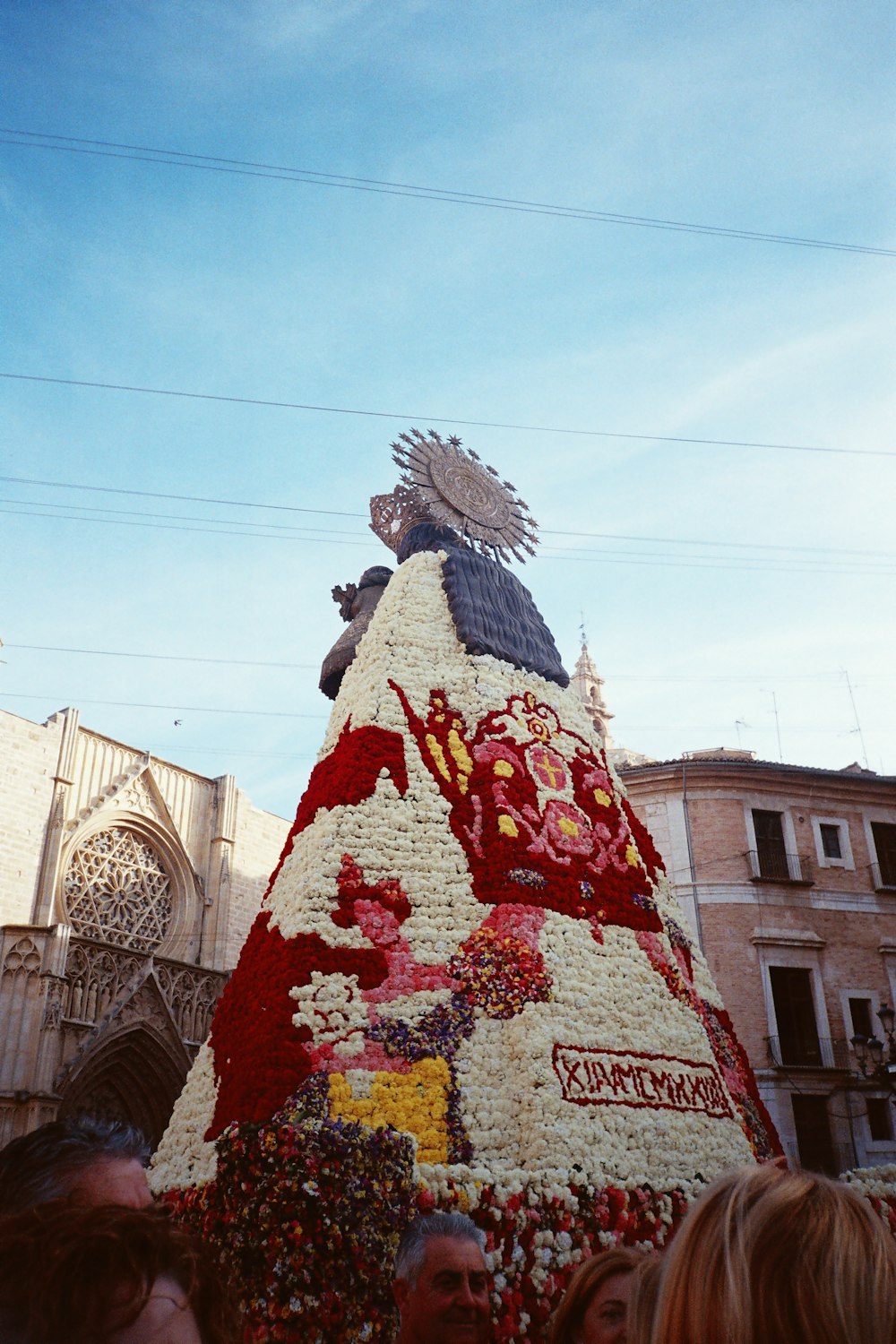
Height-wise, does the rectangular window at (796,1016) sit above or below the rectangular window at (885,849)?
below

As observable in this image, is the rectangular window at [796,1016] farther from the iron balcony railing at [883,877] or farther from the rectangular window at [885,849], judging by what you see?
the rectangular window at [885,849]

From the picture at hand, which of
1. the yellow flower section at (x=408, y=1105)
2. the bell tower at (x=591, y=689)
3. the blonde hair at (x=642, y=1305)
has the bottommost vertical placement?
the blonde hair at (x=642, y=1305)

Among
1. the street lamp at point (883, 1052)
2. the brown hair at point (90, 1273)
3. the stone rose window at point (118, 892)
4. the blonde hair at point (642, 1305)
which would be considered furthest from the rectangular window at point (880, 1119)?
the brown hair at point (90, 1273)

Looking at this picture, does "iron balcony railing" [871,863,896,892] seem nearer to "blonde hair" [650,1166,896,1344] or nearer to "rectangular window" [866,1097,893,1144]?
"rectangular window" [866,1097,893,1144]

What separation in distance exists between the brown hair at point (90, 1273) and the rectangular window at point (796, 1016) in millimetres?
15248

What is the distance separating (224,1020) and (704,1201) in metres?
5.79

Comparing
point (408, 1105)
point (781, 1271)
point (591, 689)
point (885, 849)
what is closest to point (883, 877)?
point (885, 849)

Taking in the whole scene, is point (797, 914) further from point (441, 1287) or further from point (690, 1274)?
point (690, 1274)

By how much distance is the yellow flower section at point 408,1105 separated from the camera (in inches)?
224

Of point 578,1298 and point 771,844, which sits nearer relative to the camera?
point 578,1298

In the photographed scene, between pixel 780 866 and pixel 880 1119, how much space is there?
3.85m

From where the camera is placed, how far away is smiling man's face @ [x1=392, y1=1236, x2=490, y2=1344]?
3797 millimetres

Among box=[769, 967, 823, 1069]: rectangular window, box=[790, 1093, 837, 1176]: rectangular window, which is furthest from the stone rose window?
box=[790, 1093, 837, 1176]: rectangular window

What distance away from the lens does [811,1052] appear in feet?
49.8
